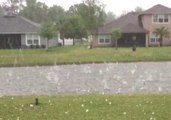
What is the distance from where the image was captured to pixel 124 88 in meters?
15.9

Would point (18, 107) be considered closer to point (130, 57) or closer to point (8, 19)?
point (130, 57)

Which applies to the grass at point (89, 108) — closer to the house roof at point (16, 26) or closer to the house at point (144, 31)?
the house roof at point (16, 26)

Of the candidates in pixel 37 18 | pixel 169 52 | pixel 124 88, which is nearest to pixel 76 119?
pixel 124 88

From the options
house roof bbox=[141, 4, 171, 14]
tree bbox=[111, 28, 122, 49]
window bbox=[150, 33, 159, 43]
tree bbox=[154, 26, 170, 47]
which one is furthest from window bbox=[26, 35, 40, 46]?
tree bbox=[154, 26, 170, 47]

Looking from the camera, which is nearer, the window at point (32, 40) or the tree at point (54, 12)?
the window at point (32, 40)

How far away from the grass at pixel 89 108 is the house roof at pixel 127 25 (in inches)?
1711

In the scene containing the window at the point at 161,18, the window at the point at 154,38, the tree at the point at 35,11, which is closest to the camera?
the window at the point at 154,38

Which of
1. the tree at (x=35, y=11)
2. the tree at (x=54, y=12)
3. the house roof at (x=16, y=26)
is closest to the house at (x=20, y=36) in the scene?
the house roof at (x=16, y=26)

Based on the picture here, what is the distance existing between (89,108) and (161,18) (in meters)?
47.1

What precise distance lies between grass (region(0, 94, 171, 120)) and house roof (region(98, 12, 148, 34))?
43453 mm

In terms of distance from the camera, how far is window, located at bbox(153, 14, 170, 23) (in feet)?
181

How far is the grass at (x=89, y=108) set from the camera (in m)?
8.98

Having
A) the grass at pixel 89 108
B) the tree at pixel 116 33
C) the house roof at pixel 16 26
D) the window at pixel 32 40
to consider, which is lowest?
the grass at pixel 89 108

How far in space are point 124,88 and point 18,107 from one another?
6556 millimetres
